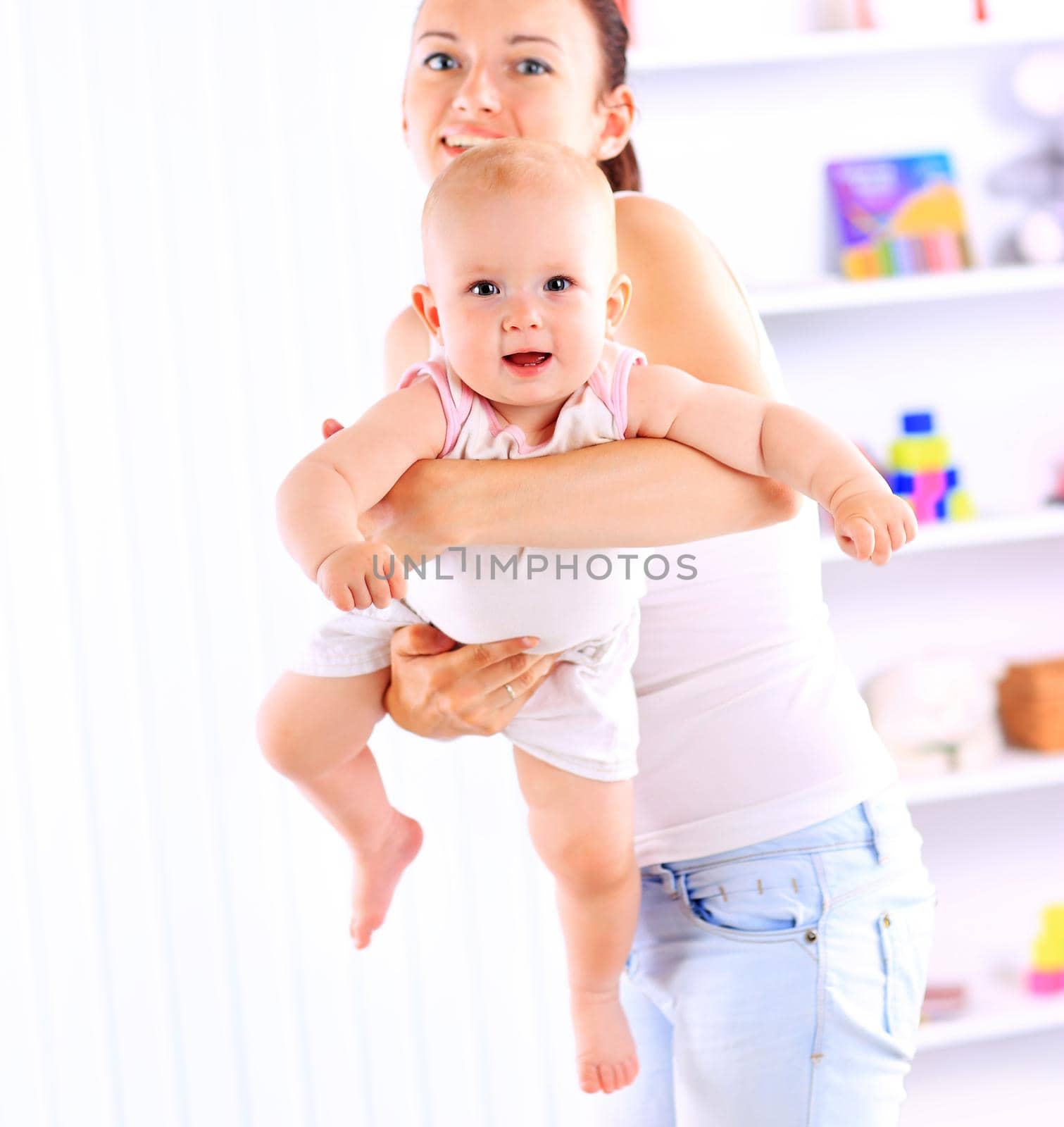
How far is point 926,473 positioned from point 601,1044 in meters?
1.37

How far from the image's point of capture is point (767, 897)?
122 cm

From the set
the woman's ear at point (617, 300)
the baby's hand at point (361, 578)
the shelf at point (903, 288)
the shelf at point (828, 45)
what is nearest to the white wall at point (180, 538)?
the shelf at point (828, 45)

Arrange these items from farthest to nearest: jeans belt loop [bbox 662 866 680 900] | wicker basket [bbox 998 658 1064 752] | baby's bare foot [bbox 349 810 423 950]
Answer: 1. wicker basket [bbox 998 658 1064 752]
2. baby's bare foot [bbox 349 810 423 950]
3. jeans belt loop [bbox 662 866 680 900]

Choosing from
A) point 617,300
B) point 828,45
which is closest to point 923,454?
point 828,45

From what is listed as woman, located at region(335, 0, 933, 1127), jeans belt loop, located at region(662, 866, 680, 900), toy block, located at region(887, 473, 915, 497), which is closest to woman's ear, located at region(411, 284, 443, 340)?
woman, located at region(335, 0, 933, 1127)

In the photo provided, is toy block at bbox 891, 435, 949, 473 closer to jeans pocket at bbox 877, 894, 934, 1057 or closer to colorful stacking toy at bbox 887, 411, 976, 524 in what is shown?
colorful stacking toy at bbox 887, 411, 976, 524

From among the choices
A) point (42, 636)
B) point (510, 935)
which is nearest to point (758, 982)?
point (510, 935)

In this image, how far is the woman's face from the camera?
1.32 m

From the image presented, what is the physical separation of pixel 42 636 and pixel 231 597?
1.05 ft

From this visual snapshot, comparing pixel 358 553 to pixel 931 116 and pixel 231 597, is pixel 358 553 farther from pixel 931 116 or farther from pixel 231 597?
pixel 931 116

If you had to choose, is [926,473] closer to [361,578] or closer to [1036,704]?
[1036,704]

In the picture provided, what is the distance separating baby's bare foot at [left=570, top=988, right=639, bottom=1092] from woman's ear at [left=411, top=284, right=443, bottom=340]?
70cm

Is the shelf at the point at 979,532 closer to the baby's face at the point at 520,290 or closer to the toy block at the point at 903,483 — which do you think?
the toy block at the point at 903,483

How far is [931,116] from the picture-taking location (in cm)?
254
